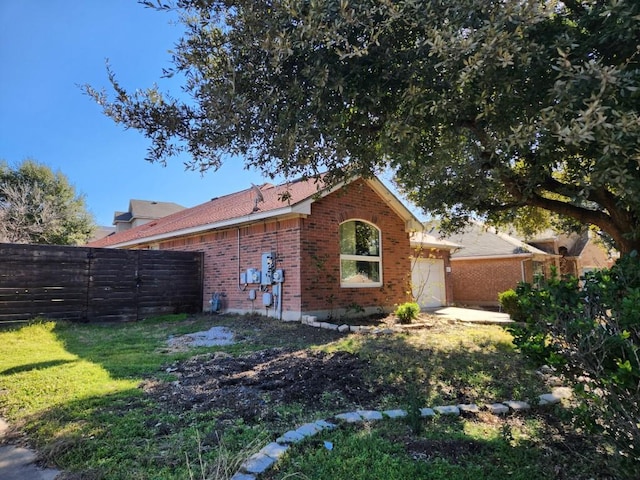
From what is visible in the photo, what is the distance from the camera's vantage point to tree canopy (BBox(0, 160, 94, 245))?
22109 millimetres

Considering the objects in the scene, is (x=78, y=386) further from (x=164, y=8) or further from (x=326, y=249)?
(x=326, y=249)

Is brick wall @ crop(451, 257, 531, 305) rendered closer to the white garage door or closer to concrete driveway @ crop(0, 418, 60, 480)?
the white garage door

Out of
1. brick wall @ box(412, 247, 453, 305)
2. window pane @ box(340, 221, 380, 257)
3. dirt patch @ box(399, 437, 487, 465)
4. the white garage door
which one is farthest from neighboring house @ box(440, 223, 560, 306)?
dirt patch @ box(399, 437, 487, 465)

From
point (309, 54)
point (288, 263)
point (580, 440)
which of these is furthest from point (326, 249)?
point (580, 440)

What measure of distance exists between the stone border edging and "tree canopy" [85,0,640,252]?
2.36 metres

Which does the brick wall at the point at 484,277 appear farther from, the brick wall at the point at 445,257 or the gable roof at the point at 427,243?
the gable roof at the point at 427,243

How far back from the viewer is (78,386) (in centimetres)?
493

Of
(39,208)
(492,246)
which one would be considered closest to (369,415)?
(492,246)

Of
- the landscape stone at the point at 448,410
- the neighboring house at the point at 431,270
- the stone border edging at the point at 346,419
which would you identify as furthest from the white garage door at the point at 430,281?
the landscape stone at the point at 448,410

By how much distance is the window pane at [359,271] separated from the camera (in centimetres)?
1177

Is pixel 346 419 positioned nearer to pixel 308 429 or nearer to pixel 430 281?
pixel 308 429

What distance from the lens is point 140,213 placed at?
31594mm

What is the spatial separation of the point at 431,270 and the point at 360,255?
19.4 ft

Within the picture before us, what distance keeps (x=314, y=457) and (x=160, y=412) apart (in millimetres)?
1888
